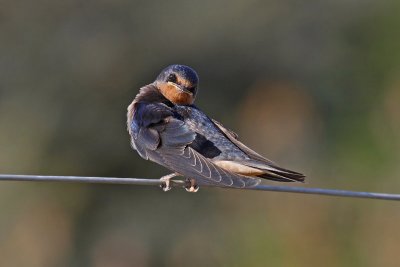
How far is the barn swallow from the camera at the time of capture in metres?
5.89

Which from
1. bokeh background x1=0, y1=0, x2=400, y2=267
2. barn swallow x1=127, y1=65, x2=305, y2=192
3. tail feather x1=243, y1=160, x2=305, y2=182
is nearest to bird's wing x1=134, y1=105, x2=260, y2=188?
barn swallow x1=127, y1=65, x2=305, y2=192

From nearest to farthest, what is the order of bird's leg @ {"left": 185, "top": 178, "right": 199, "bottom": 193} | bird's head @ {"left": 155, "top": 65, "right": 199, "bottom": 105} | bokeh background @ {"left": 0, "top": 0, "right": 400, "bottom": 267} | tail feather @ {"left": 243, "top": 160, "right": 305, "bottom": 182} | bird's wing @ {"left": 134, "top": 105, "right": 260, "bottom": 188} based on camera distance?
tail feather @ {"left": 243, "top": 160, "right": 305, "bottom": 182} → bird's wing @ {"left": 134, "top": 105, "right": 260, "bottom": 188} → bird's leg @ {"left": 185, "top": 178, "right": 199, "bottom": 193} → bird's head @ {"left": 155, "top": 65, "right": 199, "bottom": 105} → bokeh background @ {"left": 0, "top": 0, "right": 400, "bottom": 267}

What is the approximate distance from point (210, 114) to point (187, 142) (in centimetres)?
894

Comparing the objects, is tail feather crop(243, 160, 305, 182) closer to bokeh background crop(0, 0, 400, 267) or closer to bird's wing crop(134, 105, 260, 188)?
bird's wing crop(134, 105, 260, 188)

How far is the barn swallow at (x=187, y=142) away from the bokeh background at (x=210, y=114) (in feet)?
13.8

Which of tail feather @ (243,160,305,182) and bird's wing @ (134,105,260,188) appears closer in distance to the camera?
tail feather @ (243,160,305,182)

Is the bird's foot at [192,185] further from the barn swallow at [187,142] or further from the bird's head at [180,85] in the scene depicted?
the bird's head at [180,85]

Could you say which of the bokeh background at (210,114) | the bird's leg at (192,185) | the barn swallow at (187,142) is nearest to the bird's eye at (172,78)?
the barn swallow at (187,142)

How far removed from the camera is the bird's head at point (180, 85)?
24.1 ft

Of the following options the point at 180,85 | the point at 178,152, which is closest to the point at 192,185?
the point at 178,152
